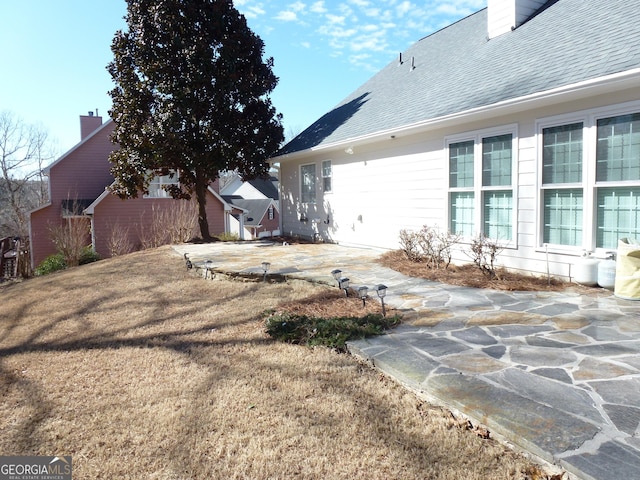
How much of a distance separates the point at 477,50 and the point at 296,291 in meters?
6.88

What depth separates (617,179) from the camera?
17.3 ft

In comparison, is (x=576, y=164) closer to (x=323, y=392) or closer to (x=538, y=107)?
(x=538, y=107)

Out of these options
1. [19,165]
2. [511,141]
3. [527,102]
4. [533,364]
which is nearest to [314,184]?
[511,141]

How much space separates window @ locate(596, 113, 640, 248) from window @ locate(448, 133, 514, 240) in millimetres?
1266

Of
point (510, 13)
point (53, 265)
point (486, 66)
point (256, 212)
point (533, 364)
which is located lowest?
point (53, 265)

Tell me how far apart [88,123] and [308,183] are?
54.5 ft

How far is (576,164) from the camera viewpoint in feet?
18.6

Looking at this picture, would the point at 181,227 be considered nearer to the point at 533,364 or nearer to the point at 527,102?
the point at 527,102

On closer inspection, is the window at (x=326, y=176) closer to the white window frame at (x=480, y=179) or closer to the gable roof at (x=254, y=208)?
the white window frame at (x=480, y=179)

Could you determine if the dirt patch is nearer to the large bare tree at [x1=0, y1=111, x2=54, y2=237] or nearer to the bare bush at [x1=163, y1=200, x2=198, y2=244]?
the bare bush at [x1=163, y1=200, x2=198, y2=244]

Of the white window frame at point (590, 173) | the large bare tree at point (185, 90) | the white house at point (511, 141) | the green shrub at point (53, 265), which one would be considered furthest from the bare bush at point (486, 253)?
the green shrub at point (53, 265)

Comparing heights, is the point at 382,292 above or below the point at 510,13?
below

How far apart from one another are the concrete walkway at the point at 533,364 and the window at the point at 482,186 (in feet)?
5.52

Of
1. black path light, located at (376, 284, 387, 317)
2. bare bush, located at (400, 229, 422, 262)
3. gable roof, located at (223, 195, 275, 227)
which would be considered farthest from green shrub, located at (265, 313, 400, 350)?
gable roof, located at (223, 195, 275, 227)
